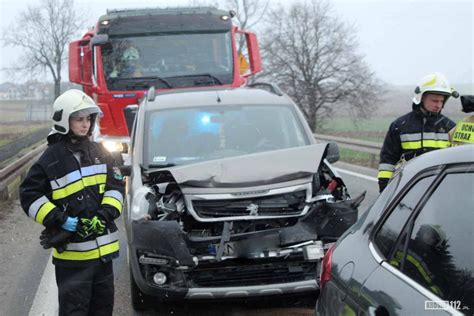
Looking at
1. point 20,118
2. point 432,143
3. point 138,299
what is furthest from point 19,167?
point 432,143

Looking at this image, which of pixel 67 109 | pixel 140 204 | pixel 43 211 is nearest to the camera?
pixel 43 211

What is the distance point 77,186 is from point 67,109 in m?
0.50

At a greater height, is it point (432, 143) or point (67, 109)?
point (67, 109)

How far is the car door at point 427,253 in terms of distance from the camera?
7.12 ft

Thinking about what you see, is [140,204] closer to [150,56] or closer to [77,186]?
[77,186]

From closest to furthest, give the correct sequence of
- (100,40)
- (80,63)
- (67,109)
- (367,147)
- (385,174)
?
1. (67,109)
2. (385,174)
3. (100,40)
4. (80,63)
5. (367,147)

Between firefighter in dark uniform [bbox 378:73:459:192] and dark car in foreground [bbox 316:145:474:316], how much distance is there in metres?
2.73

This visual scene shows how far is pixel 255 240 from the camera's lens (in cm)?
488

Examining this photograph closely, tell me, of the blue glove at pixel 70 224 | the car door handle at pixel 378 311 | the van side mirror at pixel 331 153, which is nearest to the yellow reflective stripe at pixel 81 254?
the blue glove at pixel 70 224

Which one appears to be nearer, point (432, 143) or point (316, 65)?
point (432, 143)

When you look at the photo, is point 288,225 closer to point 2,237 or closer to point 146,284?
point 146,284

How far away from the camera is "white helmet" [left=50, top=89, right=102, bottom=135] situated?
13.5ft

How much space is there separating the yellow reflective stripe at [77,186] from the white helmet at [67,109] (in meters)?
0.33

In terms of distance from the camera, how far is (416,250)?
8.09ft
